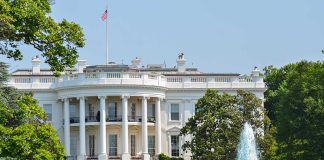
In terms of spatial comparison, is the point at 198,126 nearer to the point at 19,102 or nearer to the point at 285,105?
the point at 285,105

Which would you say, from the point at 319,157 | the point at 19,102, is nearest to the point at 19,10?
the point at 19,102

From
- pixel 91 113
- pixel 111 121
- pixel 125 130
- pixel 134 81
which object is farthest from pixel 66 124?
pixel 134 81

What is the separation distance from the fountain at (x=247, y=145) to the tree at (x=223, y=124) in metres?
0.58

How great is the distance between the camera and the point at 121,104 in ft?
254

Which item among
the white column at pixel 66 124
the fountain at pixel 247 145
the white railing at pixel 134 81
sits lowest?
the fountain at pixel 247 145

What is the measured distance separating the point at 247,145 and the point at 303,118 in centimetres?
492

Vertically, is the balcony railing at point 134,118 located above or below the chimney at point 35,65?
below

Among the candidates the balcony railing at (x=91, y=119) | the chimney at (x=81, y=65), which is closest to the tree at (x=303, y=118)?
the balcony railing at (x=91, y=119)

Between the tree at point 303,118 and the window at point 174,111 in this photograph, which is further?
the window at point 174,111

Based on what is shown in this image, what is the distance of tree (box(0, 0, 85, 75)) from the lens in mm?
23219

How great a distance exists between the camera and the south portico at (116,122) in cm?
7531

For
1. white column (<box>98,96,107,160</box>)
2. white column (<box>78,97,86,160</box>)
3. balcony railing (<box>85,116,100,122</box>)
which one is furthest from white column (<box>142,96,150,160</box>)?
white column (<box>78,97,86,160</box>)

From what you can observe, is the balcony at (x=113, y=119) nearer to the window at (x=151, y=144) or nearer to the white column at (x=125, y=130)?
the white column at (x=125, y=130)

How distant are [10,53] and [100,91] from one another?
168 ft
